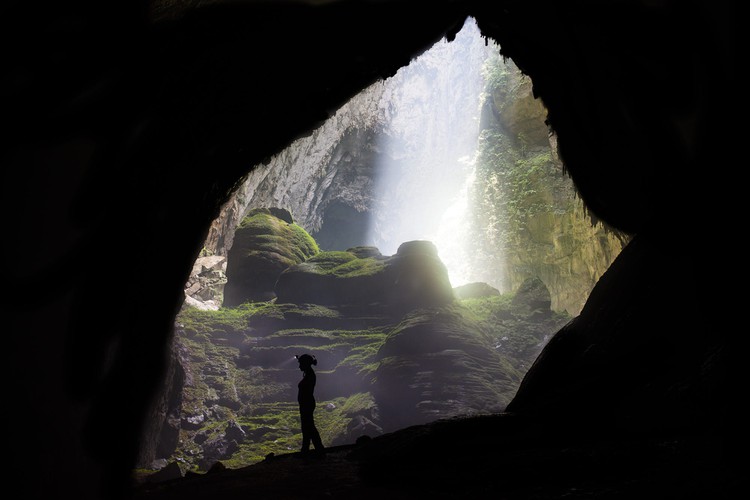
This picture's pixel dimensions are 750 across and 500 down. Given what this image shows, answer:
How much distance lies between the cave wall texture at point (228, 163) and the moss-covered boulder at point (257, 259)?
106 ft

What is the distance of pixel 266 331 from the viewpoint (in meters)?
33.5

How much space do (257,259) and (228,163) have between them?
33.5 metres

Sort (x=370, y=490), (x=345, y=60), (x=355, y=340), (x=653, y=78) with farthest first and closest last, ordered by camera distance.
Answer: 1. (x=355, y=340)
2. (x=345, y=60)
3. (x=653, y=78)
4. (x=370, y=490)

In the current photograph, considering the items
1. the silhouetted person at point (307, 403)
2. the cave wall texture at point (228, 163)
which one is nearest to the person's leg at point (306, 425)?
the silhouetted person at point (307, 403)

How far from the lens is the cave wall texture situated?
2916 millimetres

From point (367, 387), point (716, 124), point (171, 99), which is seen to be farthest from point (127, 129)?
point (367, 387)

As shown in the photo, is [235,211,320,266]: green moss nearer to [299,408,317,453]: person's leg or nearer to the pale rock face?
the pale rock face

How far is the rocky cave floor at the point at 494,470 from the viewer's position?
305cm

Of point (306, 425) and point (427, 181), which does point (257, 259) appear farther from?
point (427, 181)

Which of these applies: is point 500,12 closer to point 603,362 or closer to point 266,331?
point 603,362

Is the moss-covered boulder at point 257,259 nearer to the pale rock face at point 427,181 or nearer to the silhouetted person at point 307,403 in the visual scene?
the pale rock face at point 427,181

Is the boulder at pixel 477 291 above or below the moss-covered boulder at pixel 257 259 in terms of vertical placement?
below

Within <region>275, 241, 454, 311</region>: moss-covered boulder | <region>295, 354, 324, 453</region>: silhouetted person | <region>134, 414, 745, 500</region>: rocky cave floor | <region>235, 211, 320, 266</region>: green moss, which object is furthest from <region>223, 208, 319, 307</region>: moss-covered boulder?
<region>134, 414, 745, 500</region>: rocky cave floor

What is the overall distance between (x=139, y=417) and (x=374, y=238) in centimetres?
6531
